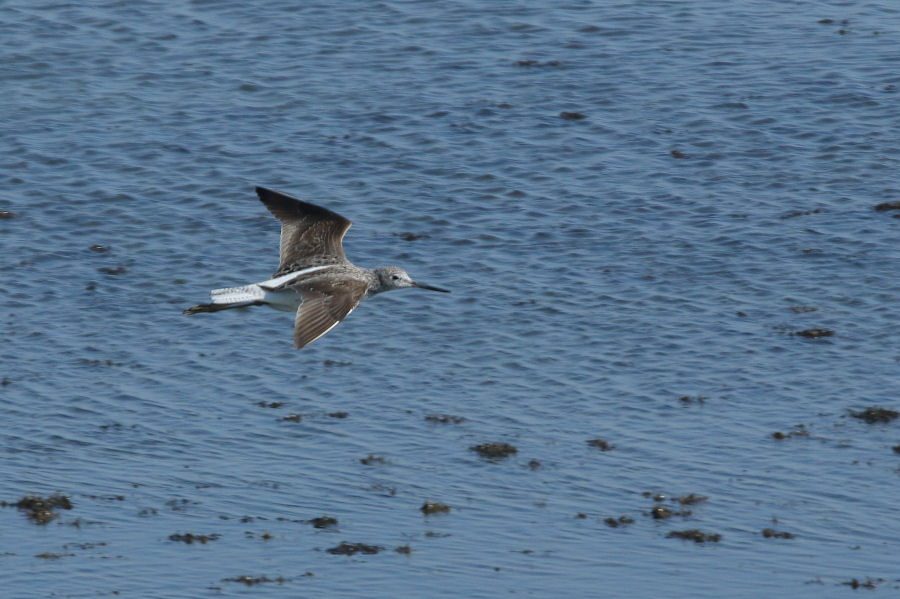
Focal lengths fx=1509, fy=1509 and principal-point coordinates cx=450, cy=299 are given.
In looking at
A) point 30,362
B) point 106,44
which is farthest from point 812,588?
point 106,44

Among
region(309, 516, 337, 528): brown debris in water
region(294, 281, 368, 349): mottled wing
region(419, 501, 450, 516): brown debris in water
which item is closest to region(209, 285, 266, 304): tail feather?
region(294, 281, 368, 349): mottled wing

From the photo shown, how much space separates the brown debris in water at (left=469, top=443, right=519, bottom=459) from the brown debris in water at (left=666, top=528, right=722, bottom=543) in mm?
2231

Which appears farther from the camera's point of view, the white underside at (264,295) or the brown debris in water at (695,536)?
the brown debris in water at (695,536)

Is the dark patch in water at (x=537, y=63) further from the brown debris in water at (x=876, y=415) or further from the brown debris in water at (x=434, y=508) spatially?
the brown debris in water at (x=434, y=508)

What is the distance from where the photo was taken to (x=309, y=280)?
14.3 m

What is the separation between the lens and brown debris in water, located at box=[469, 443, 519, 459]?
16.3 metres

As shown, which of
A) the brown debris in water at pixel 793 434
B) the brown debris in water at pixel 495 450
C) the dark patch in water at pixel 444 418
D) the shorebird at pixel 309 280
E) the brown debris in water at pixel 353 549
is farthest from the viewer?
the dark patch in water at pixel 444 418

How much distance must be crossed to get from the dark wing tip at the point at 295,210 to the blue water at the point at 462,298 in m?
2.62

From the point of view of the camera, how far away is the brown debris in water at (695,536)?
48.4 feet

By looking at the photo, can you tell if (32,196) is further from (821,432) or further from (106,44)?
(821,432)

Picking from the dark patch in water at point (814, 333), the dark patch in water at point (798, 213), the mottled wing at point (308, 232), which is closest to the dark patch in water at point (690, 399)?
the dark patch in water at point (814, 333)

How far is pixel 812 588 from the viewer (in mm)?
13859

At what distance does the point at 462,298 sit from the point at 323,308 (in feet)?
21.6

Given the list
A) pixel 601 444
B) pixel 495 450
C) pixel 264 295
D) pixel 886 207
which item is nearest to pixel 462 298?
pixel 495 450
